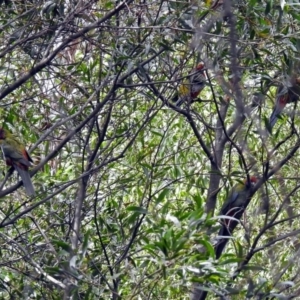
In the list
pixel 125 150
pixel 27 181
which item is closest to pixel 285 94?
pixel 125 150

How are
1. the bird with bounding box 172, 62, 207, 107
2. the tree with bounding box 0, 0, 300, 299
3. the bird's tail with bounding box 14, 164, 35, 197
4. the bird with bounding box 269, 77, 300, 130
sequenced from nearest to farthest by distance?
1. the tree with bounding box 0, 0, 300, 299
2. the bird with bounding box 269, 77, 300, 130
3. the bird's tail with bounding box 14, 164, 35, 197
4. the bird with bounding box 172, 62, 207, 107

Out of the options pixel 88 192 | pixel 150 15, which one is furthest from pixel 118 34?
pixel 88 192

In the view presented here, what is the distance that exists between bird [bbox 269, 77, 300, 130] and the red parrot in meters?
1.54

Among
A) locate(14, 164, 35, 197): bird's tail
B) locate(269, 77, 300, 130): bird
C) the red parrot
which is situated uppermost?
locate(269, 77, 300, 130): bird

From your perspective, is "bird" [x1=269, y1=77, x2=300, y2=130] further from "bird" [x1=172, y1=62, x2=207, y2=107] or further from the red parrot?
the red parrot

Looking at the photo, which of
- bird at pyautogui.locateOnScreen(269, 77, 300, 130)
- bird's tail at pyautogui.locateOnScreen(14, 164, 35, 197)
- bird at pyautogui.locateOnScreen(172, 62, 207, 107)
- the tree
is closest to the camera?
the tree

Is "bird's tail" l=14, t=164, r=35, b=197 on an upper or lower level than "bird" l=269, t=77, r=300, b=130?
lower

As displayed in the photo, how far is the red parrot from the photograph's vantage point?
190 inches

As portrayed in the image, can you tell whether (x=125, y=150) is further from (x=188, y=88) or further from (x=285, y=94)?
(x=285, y=94)

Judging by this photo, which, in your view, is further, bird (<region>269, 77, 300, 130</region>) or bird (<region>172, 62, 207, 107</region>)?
bird (<region>172, 62, 207, 107</region>)

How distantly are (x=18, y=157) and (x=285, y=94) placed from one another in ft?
5.82

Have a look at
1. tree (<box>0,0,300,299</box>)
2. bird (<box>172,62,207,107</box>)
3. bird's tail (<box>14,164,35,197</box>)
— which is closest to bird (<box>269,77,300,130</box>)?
tree (<box>0,0,300,299</box>)

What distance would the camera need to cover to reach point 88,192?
5199 millimetres

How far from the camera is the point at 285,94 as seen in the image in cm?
500
